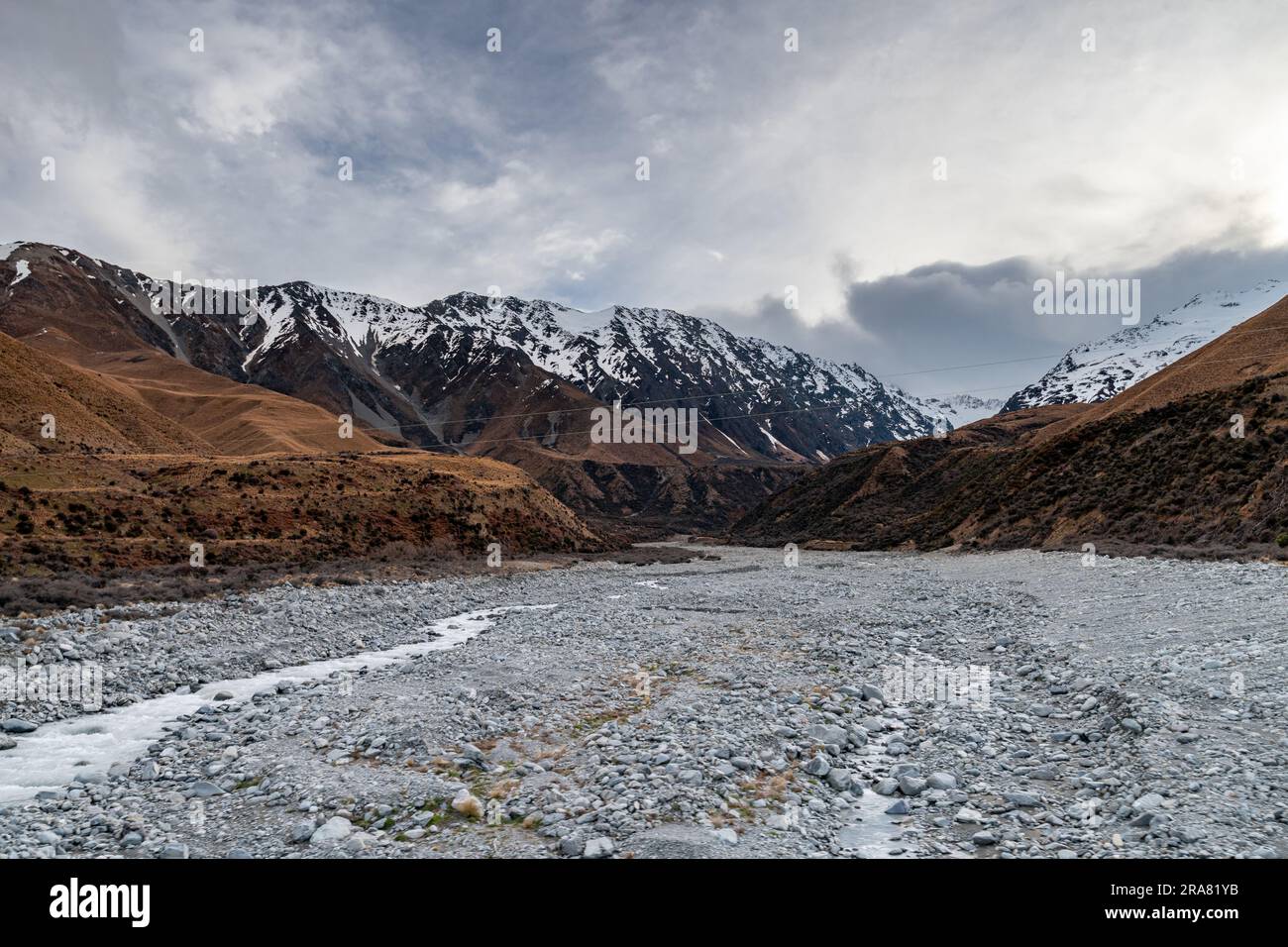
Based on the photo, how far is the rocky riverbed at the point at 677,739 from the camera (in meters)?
7.84

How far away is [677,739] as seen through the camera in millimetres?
10938

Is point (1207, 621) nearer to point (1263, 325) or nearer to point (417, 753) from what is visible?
point (417, 753)

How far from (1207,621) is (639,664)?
46.3 feet

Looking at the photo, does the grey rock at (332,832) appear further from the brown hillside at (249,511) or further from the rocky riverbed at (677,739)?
the brown hillside at (249,511)

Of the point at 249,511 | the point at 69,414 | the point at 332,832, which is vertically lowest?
the point at 332,832

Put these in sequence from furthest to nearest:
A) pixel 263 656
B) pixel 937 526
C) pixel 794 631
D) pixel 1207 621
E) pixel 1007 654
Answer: pixel 937 526
pixel 794 631
pixel 263 656
pixel 1007 654
pixel 1207 621

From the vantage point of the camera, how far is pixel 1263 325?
2894 inches

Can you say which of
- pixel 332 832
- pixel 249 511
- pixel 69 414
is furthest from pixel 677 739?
pixel 69 414

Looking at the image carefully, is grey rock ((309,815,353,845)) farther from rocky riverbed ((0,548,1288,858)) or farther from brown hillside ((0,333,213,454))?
brown hillside ((0,333,213,454))

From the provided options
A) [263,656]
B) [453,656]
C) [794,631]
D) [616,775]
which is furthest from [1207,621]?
[263,656]

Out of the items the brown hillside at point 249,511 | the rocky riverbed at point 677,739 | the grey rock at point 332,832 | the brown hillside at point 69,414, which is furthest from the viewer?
the brown hillside at point 69,414

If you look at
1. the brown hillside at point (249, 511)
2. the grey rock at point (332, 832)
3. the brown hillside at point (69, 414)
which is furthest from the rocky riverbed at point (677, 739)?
the brown hillside at point (69, 414)

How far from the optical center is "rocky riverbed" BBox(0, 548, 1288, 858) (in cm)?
784

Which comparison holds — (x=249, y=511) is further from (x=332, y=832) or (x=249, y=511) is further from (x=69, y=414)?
(x=332, y=832)
